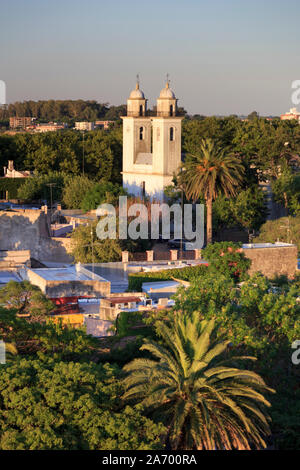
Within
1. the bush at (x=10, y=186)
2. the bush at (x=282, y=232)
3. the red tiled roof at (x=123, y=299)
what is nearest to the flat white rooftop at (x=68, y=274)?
the red tiled roof at (x=123, y=299)

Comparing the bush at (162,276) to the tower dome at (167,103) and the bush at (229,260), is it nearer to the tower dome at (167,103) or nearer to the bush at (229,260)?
the bush at (229,260)

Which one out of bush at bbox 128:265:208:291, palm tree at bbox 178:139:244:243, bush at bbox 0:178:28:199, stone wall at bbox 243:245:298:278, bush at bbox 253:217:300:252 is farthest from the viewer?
bush at bbox 0:178:28:199

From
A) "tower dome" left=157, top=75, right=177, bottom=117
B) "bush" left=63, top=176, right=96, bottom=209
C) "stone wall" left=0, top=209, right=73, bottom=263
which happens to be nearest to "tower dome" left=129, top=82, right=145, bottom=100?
"tower dome" left=157, top=75, right=177, bottom=117

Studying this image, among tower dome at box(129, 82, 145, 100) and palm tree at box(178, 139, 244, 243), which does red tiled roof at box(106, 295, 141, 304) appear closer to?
palm tree at box(178, 139, 244, 243)

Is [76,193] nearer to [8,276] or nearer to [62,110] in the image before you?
[8,276]

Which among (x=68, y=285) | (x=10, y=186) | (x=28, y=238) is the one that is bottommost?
(x=68, y=285)

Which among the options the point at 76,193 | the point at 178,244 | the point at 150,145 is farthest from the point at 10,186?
the point at 178,244

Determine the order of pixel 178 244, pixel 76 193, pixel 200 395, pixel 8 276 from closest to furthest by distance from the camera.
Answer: pixel 200 395
pixel 8 276
pixel 178 244
pixel 76 193
